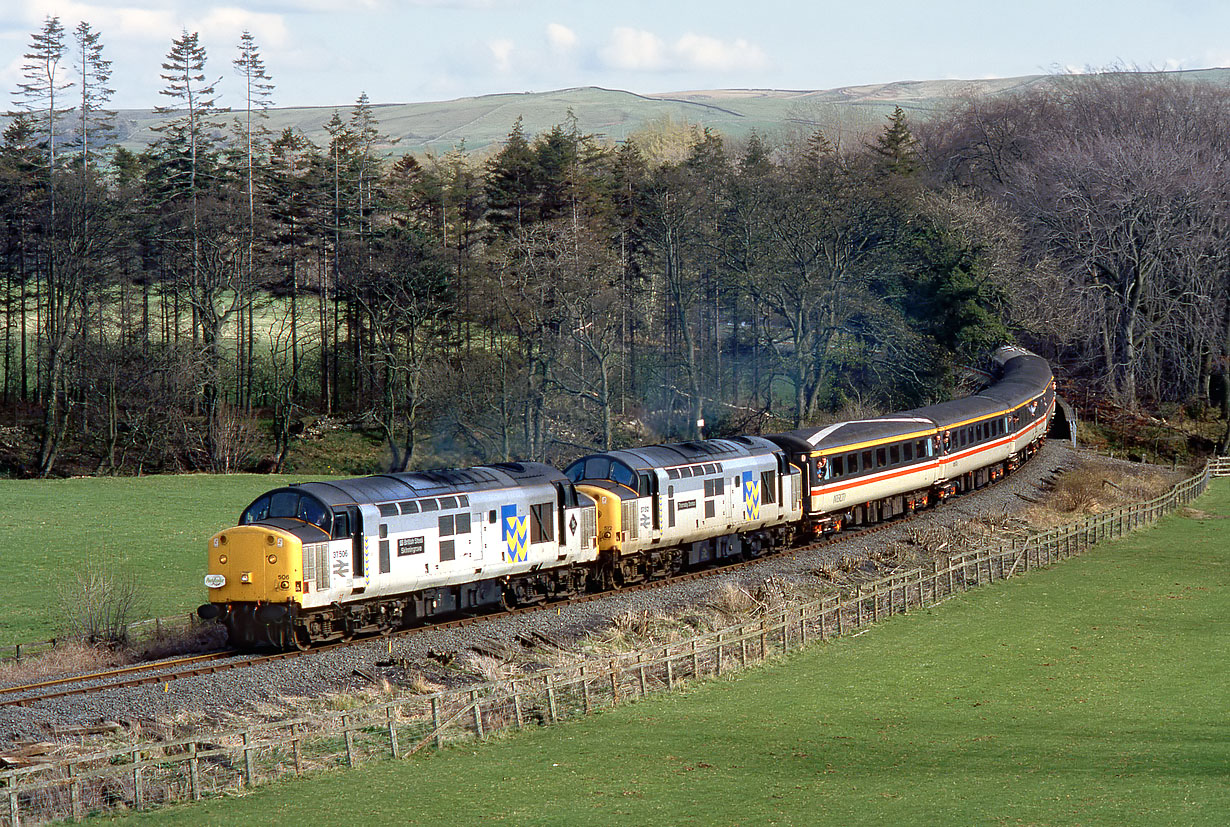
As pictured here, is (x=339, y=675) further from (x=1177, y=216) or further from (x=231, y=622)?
(x=1177, y=216)

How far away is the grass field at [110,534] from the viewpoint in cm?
3409

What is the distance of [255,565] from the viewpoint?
24.8m

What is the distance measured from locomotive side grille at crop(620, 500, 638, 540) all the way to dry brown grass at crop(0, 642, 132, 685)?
1254cm

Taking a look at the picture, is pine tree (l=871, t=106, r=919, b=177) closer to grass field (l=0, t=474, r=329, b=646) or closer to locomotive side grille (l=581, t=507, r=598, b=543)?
grass field (l=0, t=474, r=329, b=646)

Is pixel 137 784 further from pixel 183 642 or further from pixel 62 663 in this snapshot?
pixel 183 642

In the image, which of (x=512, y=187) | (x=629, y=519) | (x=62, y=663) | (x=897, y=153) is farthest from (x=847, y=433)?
(x=897, y=153)

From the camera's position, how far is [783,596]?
106 ft

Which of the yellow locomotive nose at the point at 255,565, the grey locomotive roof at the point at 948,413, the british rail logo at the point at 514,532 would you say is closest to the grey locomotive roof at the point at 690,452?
the grey locomotive roof at the point at 948,413

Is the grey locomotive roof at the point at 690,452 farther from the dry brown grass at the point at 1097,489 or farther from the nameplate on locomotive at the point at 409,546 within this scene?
the dry brown grass at the point at 1097,489

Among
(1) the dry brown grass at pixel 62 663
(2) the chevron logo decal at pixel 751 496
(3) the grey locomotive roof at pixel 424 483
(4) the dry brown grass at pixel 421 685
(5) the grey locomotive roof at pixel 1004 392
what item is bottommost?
(1) the dry brown grass at pixel 62 663

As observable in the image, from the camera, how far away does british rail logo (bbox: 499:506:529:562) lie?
28.9 meters

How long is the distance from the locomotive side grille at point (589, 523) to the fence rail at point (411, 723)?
505cm

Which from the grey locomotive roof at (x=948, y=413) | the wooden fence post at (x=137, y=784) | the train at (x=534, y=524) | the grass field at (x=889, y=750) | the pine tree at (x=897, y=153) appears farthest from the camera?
the pine tree at (x=897, y=153)

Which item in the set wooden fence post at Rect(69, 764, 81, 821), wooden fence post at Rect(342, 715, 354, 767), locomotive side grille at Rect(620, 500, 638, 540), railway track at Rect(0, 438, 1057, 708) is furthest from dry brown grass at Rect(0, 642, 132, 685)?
locomotive side grille at Rect(620, 500, 638, 540)
